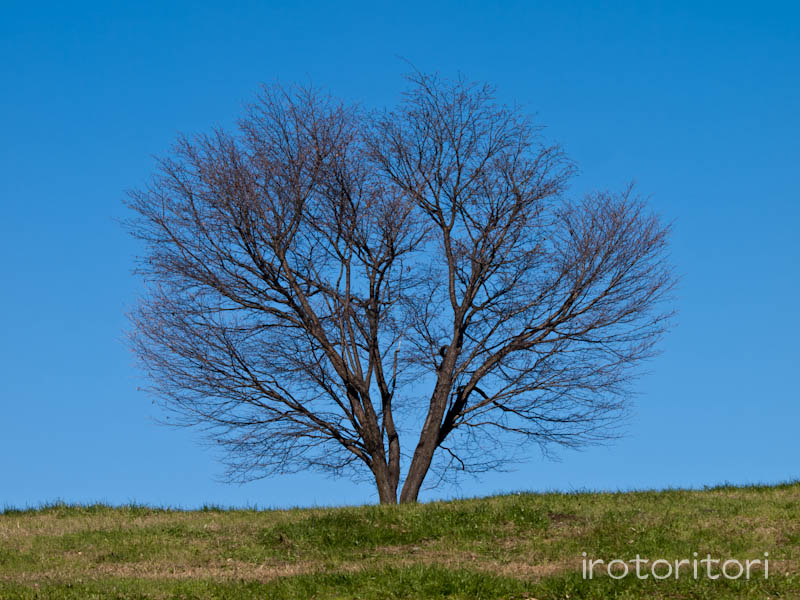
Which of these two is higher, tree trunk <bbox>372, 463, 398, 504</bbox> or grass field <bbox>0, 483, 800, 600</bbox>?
tree trunk <bbox>372, 463, 398, 504</bbox>

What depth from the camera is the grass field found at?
471 inches

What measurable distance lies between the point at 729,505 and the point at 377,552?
669cm

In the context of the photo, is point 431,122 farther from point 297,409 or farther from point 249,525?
point 249,525

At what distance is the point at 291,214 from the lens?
2006 cm

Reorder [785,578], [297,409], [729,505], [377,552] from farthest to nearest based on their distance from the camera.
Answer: [297,409], [729,505], [377,552], [785,578]

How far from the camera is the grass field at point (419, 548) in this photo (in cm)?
1195

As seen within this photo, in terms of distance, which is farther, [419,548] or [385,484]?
[385,484]

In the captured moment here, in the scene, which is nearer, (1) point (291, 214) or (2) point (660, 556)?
(2) point (660, 556)

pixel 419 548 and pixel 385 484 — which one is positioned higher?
pixel 385 484

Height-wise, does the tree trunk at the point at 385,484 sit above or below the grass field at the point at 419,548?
above

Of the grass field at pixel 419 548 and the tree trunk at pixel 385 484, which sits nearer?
the grass field at pixel 419 548

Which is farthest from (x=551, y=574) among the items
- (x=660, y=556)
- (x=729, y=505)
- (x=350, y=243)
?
(x=350, y=243)

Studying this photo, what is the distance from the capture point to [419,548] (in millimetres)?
14688

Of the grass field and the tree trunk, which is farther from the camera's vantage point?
the tree trunk
